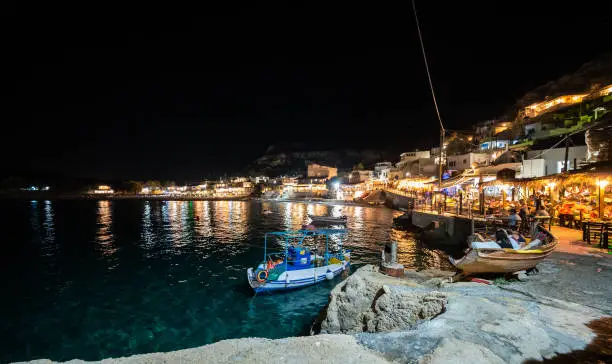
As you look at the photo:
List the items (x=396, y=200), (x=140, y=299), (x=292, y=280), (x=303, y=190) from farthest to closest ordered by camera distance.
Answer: (x=303, y=190) < (x=396, y=200) < (x=292, y=280) < (x=140, y=299)

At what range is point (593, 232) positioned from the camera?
637 inches

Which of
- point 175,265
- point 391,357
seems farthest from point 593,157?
point 175,265

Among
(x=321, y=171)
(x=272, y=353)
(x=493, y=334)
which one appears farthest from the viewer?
(x=321, y=171)

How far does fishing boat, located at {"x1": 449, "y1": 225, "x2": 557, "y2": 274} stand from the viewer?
10.5 m

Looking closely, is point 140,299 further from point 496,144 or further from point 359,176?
point 359,176

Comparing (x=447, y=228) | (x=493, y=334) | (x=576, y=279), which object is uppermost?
(x=493, y=334)

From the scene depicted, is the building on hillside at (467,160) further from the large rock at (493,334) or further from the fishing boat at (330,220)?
the large rock at (493,334)

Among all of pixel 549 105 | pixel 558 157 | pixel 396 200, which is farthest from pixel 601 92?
pixel 396 200

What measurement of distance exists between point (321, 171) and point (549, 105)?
122391 mm

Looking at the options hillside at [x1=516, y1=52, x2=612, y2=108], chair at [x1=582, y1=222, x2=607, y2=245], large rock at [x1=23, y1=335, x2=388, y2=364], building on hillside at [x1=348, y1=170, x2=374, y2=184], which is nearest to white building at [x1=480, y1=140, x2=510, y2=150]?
hillside at [x1=516, y1=52, x2=612, y2=108]

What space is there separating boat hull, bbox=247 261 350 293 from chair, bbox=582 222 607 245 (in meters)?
14.8

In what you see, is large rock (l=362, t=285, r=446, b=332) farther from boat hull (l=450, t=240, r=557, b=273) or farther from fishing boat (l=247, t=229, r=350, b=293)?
fishing boat (l=247, t=229, r=350, b=293)

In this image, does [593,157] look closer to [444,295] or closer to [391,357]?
[444,295]

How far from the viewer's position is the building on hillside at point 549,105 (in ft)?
161
